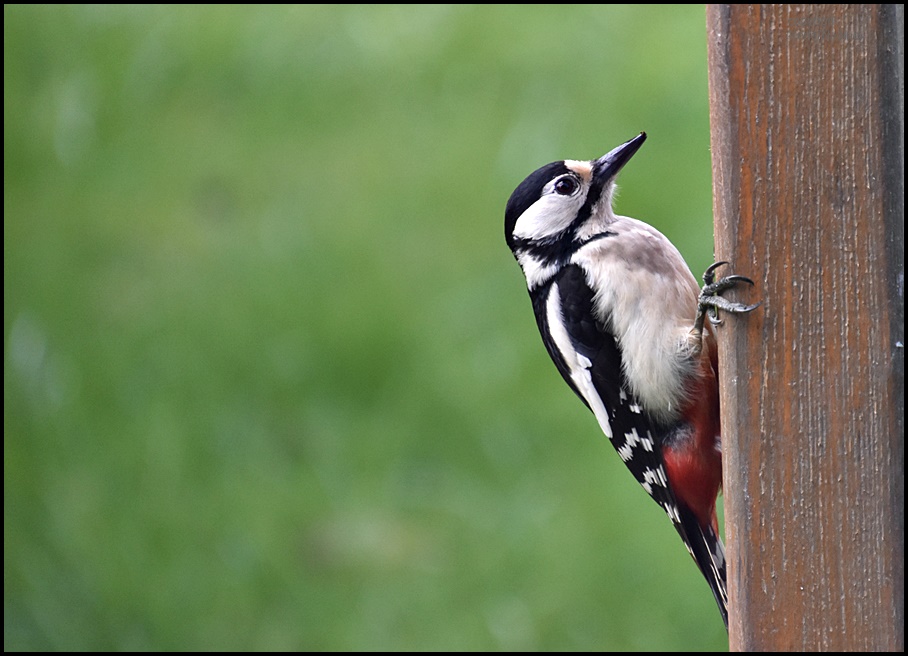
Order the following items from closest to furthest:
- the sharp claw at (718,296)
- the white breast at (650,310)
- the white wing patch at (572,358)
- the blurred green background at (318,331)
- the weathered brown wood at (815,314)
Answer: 1. the weathered brown wood at (815,314)
2. the sharp claw at (718,296)
3. the white breast at (650,310)
4. the white wing patch at (572,358)
5. the blurred green background at (318,331)

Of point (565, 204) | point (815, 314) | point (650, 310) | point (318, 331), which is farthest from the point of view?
point (318, 331)

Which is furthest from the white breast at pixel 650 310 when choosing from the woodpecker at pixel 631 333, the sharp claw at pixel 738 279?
the sharp claw at pixel 738 279

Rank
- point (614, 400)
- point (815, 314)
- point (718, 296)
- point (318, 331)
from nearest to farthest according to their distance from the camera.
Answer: point (815, 314) < point (718, 296) < point (614, 400) < point (318, 331)

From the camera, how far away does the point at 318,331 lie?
5.66m

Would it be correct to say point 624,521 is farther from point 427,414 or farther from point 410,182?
point 410,182

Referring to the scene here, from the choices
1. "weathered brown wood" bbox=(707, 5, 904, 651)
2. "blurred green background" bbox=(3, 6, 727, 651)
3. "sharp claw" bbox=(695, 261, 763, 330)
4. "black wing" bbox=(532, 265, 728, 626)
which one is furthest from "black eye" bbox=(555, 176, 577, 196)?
"blurred green background" bbox=(3, 6, 727, 651)

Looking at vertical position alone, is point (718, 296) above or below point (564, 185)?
above

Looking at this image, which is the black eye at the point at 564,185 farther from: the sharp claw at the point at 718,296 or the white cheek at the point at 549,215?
the sharp claw at the point at 718,296

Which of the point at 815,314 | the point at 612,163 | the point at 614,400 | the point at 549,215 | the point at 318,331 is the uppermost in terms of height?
the point at 815,314

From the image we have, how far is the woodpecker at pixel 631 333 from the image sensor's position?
2.80 metres

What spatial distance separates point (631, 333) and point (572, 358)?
22cm

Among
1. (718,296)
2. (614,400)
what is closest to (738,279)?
(718,296)

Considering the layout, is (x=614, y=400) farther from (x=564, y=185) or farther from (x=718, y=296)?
(x=718, y=296)

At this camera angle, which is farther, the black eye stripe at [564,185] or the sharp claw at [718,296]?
the black eye stripe at [564,185]
